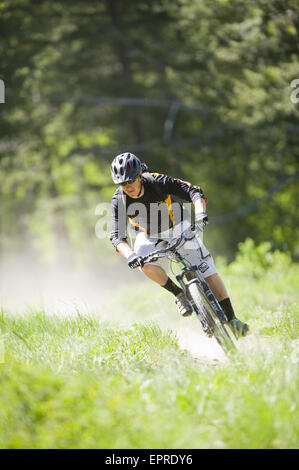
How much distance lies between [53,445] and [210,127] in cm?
1372

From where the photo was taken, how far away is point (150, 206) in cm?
525

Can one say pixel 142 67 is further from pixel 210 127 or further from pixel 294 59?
pixel 294 59

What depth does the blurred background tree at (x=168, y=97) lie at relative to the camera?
40.8ft

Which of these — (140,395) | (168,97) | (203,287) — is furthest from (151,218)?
(168,97)

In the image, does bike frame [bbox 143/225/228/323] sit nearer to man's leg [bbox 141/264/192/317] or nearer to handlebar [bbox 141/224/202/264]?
handlebar [bbox 141/224/202/264]

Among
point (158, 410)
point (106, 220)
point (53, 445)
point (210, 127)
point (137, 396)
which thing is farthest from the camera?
point (106, 220)

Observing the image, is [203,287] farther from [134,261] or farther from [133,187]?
[133,187]

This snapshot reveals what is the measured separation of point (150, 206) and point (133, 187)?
0.33m

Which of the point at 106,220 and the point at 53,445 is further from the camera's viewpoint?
the point at 106,220

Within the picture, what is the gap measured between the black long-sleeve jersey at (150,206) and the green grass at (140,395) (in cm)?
137

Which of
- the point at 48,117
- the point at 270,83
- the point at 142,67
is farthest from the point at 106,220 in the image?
the point at 270,83

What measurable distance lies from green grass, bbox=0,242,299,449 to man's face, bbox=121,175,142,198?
5.74 feet

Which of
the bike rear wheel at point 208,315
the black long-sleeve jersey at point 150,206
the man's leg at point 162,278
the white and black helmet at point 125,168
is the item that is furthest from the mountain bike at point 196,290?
the white and black helmet at point 125,168
